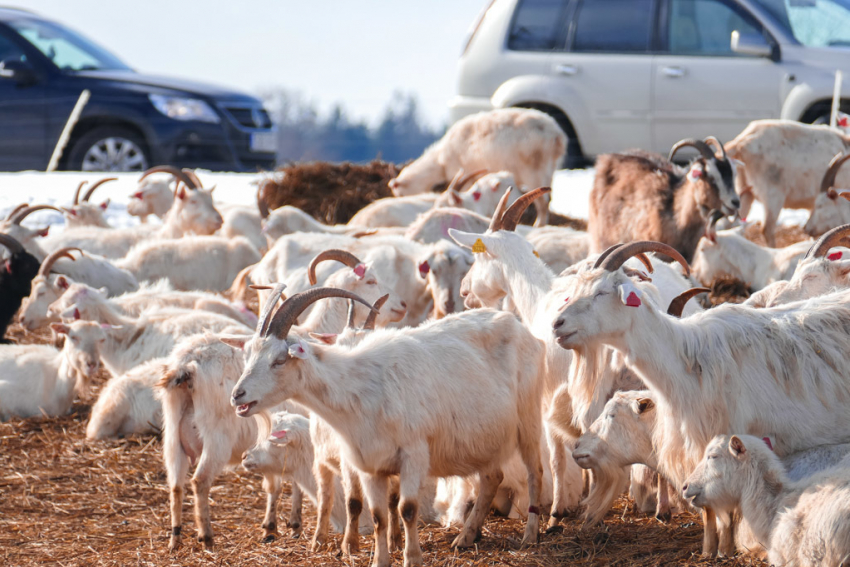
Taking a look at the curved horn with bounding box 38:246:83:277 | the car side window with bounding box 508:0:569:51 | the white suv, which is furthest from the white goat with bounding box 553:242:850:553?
the car side window with bounding box 508:0:569:51

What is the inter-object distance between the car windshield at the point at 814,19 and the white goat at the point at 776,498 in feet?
25.2

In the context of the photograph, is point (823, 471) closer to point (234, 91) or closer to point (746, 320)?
point (746, 320)

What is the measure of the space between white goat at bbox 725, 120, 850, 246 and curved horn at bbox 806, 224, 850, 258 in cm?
323

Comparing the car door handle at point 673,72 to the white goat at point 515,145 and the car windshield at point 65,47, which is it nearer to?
the white goat at point 515,145

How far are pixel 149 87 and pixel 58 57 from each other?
3.95 ft

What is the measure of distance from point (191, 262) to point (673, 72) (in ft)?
17.6

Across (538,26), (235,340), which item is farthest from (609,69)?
(235,340)

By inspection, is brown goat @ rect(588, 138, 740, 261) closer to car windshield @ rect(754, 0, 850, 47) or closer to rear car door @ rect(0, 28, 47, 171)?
car windshield @ rect(754, 0, 850, 47)

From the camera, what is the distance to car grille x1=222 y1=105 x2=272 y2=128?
556 inches

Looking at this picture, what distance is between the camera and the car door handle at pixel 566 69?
11.9 metres

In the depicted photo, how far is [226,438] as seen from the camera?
5793 millimetres

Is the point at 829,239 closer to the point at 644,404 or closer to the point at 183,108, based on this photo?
the point at 644,404

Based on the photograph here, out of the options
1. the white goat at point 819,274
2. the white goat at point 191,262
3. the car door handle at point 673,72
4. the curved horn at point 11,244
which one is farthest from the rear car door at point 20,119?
the white goat at point 819,274

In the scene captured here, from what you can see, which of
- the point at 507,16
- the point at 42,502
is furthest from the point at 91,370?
the point at 507,16
